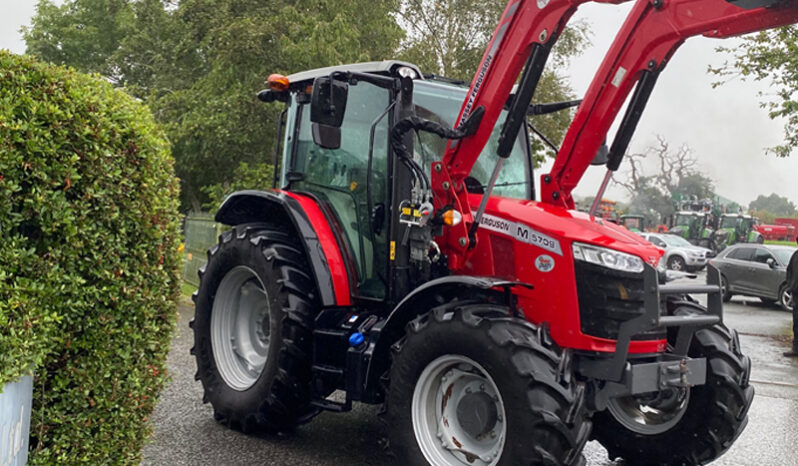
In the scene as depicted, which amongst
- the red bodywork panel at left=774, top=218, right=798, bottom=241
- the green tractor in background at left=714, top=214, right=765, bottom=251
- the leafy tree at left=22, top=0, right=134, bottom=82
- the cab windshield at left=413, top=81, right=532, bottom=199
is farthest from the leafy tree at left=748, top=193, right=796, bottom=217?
the cab windshield at left=413, top=81, right=532, bottom=199

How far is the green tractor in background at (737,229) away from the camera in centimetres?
4128

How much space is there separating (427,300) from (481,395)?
0.68 meters

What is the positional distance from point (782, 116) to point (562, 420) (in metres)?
13.2

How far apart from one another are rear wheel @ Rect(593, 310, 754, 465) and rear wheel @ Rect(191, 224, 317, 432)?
2.18 meters

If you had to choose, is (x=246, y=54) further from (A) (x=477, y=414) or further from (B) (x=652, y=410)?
(A) (x=477, y=414)

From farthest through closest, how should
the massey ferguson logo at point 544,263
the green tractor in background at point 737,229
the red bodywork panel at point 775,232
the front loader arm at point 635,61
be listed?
the red bodywork panel at point 775,232 < the green tractor in background at point 737,229 < the massey ferguson logo at point 544,263 < the front loader arm at point 635,61

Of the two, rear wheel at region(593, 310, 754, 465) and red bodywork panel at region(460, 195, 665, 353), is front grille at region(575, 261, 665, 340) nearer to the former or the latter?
red bodywork panel at region(460, 195, 665, 353)

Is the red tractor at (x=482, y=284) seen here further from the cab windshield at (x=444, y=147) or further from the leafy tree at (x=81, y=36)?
the leafy tree at (x=81, y=36)

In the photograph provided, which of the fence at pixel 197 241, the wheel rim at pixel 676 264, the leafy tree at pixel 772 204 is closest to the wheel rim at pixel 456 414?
the fence at pixel 197 241

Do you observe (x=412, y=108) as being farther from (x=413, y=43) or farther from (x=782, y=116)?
(x=413, y=43)

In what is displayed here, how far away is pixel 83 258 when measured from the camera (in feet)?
10.7

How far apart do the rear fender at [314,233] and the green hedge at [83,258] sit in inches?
62.5

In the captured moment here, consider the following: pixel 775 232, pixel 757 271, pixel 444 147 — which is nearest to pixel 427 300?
pixel 444 147

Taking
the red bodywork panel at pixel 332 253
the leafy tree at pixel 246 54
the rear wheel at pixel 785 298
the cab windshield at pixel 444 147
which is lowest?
the rear wheel at pixel 785 298
